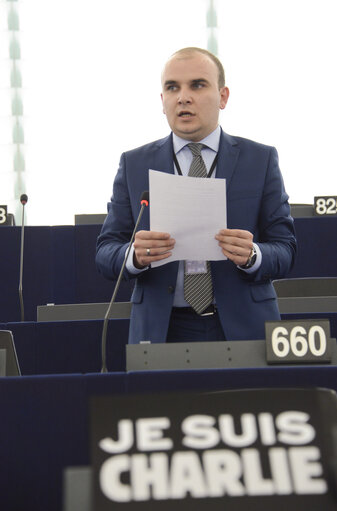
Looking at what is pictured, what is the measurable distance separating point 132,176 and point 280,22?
7669 millimetres

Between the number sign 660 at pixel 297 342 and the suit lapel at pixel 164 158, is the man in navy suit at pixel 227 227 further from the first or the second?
the number sign 660 at pixel 297 342

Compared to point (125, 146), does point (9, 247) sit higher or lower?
lower

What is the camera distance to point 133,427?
3.00ft

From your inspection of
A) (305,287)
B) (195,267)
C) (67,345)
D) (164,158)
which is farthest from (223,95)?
(305,287)

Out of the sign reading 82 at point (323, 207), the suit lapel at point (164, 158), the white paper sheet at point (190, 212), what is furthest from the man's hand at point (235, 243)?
the sign reading 82 at point (323, 207)

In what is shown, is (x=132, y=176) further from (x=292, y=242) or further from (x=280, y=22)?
(x=280, y=22)

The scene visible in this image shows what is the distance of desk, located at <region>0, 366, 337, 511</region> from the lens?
60.5 inches

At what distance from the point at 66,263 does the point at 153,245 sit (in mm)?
3342

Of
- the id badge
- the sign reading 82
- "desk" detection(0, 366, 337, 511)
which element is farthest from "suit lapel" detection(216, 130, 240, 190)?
the sign reading 82

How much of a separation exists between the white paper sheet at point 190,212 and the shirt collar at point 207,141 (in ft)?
1.05

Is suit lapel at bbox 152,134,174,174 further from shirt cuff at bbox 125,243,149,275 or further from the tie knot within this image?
shirt cuff at bbox 125,243,149,275

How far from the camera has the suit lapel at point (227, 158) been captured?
2.46 meters

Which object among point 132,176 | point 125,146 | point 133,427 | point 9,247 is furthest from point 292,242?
point 125,146

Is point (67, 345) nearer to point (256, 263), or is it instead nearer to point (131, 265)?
point (131, 265)
